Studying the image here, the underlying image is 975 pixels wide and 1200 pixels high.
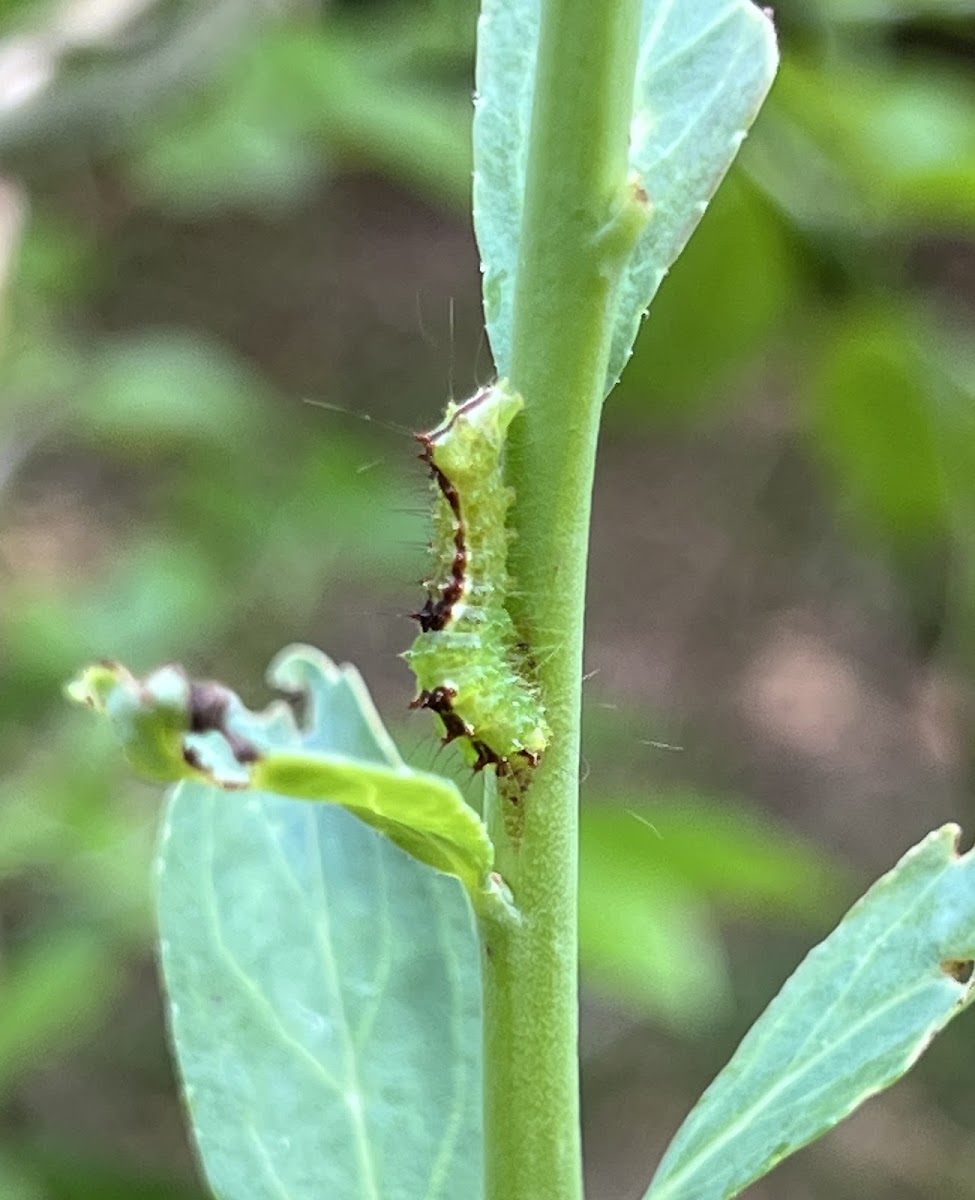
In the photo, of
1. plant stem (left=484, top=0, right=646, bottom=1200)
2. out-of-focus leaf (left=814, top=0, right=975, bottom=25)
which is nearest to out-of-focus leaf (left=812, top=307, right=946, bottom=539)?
out-of-focus leaf (left=814, top=0, right=975, bottom=25)

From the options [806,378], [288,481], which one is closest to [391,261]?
[288,481]

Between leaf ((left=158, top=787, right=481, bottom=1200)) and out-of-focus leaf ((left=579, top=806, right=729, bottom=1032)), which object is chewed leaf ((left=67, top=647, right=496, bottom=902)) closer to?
leaf ((left=158, top=787, right=481, bottom=1200))

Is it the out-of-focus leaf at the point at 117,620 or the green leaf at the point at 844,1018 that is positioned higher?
the green leaf at the point at 844,1018

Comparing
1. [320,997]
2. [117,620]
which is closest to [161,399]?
[117,620]

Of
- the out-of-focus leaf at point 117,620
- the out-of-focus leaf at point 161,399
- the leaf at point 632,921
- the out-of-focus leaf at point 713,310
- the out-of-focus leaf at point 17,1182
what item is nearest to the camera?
the leaf at point 632,921

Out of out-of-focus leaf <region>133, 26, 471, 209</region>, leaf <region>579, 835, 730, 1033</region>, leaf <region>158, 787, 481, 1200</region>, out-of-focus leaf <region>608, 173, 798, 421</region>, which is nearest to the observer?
leaf <region>158, 787, 481, 1200</region>

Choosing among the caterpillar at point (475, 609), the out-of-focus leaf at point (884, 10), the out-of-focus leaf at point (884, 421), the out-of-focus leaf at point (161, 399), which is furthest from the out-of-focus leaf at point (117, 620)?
the caterpillar at point (475, 609)

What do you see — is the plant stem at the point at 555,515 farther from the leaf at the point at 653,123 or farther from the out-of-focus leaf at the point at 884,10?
the out-of-focus leaf at the point at 884,10
